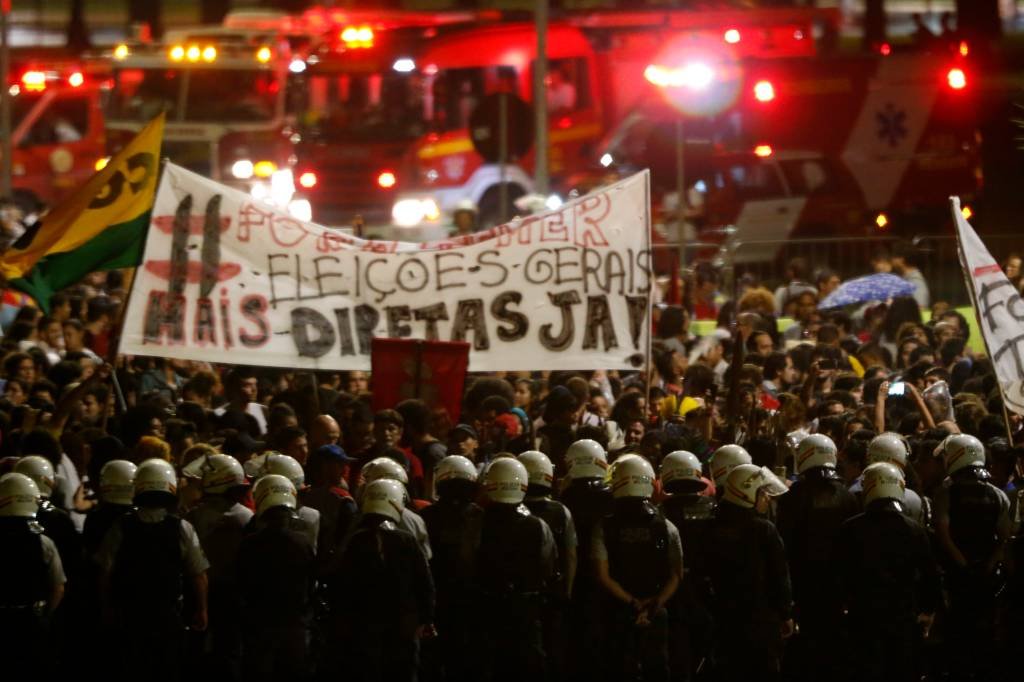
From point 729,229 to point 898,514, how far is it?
12.4m

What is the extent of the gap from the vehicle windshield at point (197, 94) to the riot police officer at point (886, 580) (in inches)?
719

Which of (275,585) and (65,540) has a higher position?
(65,540)

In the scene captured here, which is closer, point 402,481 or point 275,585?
point 275,585

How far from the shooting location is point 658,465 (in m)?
11.9

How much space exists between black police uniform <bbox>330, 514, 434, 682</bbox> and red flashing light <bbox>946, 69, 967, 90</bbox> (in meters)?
15.7

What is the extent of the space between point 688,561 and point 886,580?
3.16 feet

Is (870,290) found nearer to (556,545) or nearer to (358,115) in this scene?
(556,545)

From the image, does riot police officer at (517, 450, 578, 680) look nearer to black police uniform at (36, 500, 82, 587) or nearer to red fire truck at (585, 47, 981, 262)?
black police uniform at (36, 500, 82, 587)

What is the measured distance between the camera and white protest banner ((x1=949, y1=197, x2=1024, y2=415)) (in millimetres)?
11367

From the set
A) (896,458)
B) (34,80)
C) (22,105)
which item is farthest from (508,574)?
(22,105)

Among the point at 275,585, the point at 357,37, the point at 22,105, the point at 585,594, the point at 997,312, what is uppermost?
the point at 22,105

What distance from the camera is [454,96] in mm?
25562

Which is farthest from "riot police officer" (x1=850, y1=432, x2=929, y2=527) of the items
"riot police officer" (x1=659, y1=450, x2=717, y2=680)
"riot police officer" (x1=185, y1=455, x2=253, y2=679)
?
"riot police officer" (x1=185, y1=455, x2=253, y2=679)

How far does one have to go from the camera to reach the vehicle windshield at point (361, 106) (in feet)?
84.3
